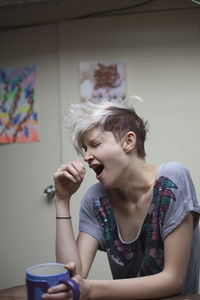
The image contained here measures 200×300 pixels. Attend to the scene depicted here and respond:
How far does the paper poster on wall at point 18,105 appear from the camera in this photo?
252 centimetres

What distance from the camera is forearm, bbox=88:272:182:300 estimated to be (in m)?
0.97

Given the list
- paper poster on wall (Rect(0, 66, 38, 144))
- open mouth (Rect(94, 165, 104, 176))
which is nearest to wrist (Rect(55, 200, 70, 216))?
open mouth (Rect(94, 165, 104, 176))

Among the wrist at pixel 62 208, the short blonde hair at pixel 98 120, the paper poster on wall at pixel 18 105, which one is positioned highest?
the paper poster on wall at pixel 18 105

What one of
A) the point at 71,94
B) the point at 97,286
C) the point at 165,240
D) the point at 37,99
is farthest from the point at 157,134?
the point at 97,286

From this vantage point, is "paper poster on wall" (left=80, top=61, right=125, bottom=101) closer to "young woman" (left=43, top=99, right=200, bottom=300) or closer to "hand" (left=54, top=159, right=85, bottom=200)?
"young woman" (left=43, top=99, right=200, bottom=300)

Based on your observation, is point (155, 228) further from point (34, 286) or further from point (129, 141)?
point (34, 286)

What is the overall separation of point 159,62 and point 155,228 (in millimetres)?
1351

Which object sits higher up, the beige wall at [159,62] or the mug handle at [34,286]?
the beige wall at [159,62]

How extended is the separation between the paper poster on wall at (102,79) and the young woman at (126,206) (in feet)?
3.44

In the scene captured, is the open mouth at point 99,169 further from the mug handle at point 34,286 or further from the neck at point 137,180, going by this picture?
the mug handle at point 34,286

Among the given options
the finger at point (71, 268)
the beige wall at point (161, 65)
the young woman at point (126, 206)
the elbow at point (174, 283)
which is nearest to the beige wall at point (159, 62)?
the beige wall at point (161, 65)

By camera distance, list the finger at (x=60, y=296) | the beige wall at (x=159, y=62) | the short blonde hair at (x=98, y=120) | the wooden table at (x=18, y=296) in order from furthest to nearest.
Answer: the beige wall at (x=159, y=62)
the short blonde hair at (x=98, y=120)
the wooden table at (x=18, y=296)
the finger at (x=60, y=296)

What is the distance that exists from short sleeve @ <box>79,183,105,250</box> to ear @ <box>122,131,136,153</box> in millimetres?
204

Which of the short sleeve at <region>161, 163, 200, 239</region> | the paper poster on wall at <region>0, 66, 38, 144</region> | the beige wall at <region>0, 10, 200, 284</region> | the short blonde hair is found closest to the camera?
the short sleeve at <region>161, 163, 200, 239</region>
